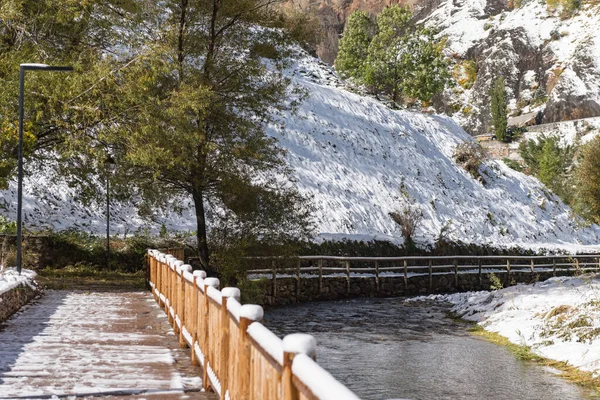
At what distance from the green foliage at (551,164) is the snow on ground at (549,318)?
45.7 m

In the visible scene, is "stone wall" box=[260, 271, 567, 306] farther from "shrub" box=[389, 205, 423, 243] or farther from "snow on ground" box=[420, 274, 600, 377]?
"snow on ground" box=[420, 274, 600, 377]

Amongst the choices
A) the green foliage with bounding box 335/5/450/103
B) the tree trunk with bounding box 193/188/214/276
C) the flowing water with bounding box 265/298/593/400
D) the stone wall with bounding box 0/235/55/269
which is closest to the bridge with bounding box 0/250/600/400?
the flowing water with bounding box 265/298/593/400

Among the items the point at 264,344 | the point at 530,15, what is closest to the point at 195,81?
the point at 264,344

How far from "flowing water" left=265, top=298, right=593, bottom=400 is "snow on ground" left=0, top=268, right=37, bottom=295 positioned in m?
6.28

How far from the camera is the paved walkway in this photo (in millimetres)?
7273

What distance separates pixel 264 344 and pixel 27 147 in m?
17.2

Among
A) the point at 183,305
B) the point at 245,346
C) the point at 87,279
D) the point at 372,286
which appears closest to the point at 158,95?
the point at 87,279

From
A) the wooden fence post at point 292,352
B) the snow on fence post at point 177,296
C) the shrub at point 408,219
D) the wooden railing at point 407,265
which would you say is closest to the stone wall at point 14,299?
the snow on fence post at point 177,296

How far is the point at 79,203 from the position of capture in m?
32.7

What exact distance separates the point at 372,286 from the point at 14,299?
17670mm

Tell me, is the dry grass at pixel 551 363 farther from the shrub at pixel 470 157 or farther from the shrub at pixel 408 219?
the shrub at pixel 470 157

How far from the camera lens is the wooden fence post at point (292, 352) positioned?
3256mm

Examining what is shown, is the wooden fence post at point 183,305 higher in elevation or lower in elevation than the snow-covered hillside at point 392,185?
lower

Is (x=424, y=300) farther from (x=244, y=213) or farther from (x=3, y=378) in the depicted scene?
(x=3, y=378)
